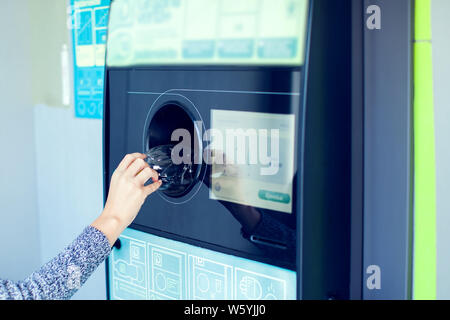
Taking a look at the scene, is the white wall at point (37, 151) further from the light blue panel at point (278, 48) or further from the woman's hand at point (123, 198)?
the light blue panel at point (278, 48)

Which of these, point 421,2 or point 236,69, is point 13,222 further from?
point 421,2

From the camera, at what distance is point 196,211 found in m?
1.09

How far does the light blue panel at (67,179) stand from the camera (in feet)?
6.24

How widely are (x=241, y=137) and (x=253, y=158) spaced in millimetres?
47

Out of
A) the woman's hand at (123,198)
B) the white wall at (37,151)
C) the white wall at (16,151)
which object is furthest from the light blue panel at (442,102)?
the white wall at (16,151)

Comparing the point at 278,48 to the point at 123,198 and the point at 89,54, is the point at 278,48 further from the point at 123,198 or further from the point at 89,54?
the point at 89,54

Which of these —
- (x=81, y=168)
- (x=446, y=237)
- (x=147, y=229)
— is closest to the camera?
(x=446, y=237)

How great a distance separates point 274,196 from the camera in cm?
96

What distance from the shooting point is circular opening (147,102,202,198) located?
3.66ft

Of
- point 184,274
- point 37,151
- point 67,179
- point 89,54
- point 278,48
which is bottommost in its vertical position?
point 184,274

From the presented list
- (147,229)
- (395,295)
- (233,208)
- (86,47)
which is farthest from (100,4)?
(395,295)

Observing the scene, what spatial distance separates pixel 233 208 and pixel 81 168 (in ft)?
3.54

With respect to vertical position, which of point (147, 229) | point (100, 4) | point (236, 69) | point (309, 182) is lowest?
point (147, 229)

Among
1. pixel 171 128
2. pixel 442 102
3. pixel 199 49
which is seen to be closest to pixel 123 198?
pixel 171 128
